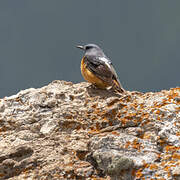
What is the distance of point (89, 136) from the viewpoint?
546 cm

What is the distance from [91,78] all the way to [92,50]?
83.6 inches

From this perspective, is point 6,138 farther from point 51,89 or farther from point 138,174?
point 138,174

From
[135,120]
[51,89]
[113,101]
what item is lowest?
[135,120]

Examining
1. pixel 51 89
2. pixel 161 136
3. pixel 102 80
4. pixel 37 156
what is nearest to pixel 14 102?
pixel 51 89

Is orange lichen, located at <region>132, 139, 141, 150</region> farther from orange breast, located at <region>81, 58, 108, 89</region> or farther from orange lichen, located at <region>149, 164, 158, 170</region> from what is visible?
orange breast, located at <region>81, 58, 108, 89</region>

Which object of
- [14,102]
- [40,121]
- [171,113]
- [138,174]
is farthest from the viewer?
[14,102]

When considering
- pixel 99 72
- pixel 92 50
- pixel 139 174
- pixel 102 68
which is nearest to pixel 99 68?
pixel 102 68

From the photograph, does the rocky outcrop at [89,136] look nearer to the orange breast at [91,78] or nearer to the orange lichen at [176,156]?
the orange lichen at [176,156]

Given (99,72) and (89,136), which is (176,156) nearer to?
(89,136)

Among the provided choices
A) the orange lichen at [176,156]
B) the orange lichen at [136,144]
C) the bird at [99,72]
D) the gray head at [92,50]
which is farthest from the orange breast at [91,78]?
the orange lichen at [176,156]

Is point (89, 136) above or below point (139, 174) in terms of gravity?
above

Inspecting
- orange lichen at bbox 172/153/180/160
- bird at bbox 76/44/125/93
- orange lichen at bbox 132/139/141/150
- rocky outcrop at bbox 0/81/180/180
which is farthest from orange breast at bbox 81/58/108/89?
orange lichen at bbox 172/153/180/160

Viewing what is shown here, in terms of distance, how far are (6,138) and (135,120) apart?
6.95ft

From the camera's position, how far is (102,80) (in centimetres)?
787
